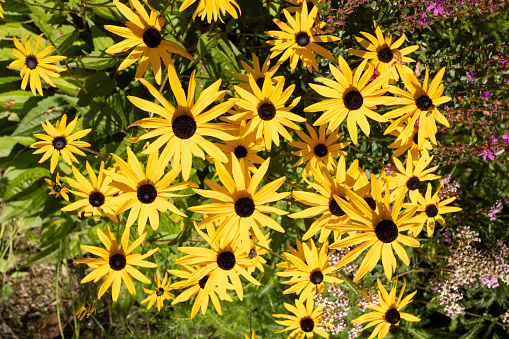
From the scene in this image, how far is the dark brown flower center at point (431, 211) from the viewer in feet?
8.96

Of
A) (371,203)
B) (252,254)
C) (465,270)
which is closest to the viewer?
(371,203)

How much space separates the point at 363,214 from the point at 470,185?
217 cm

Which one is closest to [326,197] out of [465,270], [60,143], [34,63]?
[465,270]

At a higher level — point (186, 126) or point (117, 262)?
point (186, 126)

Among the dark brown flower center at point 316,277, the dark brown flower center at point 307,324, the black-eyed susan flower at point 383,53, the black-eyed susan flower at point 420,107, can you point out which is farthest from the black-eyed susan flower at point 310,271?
the black-eyed susan flower at point 383,53

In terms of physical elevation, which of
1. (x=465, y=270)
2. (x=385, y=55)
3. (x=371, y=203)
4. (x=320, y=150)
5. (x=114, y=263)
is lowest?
(x=114, y=263)

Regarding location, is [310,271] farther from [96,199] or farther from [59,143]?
[59,143]

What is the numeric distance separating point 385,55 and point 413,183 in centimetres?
99

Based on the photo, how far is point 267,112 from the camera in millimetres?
2100

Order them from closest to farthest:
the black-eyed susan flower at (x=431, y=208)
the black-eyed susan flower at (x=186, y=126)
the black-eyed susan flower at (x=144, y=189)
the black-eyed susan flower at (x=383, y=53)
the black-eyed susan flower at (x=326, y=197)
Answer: the black-eyed susan flower at (x=186, y=126)
the black-eyed susan flower at (x=144, y=189)
the black-eyed susan flower at (x=326, y=197)
the black-eyed susan flower at (x=383, y=53)
the black-eyed susan flower at (x=431, y=208)

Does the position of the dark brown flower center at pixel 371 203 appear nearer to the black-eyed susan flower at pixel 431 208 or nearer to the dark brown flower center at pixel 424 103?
the black-eyed susan flower at pixel 431 208

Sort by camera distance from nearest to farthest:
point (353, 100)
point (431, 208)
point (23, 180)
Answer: point (353, 100) → point (431, 208) → point (23, 180)

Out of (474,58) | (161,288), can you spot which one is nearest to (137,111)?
(161,288)

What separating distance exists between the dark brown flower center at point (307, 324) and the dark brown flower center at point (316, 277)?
0.51 meters
